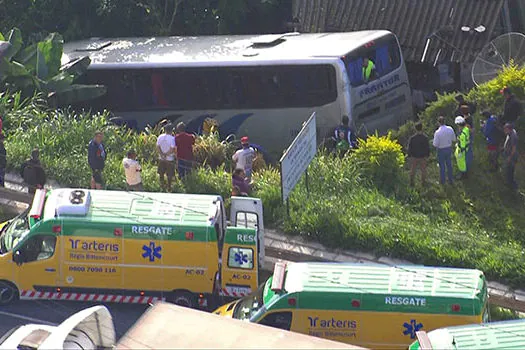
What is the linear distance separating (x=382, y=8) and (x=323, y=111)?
225 inches

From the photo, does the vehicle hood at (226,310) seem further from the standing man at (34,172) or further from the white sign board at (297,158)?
the standing man at (34,172)

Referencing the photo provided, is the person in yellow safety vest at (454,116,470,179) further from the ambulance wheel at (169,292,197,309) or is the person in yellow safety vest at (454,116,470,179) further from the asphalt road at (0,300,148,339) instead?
the asphalt road at (0,300,148,339)

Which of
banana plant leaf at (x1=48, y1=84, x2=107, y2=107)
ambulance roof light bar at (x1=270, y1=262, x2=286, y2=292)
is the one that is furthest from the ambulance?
banana plant leaf at (x1=48, y1=84, x2=107, y2=107)

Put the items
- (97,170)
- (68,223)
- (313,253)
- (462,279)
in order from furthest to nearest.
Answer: (97,170) → (313,253) → (68,223) → (462,279)

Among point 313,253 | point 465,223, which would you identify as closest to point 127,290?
point 313,253

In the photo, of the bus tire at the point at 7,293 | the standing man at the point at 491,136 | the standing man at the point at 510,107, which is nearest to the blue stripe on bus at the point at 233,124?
the standing man at the point at 491,136

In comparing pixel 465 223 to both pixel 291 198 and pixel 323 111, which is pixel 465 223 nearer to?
pixel 291 198

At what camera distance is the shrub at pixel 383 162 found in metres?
23.4

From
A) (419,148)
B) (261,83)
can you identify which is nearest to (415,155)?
(419,148)

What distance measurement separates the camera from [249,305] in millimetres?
18250

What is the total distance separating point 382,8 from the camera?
103ft

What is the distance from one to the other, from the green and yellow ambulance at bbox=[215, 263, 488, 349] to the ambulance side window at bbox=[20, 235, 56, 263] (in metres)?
→ 3.81

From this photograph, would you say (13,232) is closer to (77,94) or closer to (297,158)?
(297,158)

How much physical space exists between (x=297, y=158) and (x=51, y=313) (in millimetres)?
5537
